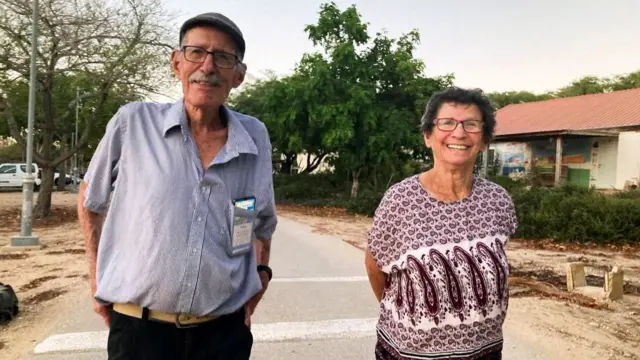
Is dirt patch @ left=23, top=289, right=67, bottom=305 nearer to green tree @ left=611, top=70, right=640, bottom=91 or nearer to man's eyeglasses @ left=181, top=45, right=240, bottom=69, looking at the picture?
man's eyeglasses @ left=181, top=45, right=240, bottom=69

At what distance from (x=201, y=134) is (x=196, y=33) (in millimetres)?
406

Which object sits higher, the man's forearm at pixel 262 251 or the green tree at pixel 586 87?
the green tree at pixel 586 87

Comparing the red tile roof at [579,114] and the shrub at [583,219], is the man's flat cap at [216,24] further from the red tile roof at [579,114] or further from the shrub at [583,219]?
the red tile roof at [579,114]

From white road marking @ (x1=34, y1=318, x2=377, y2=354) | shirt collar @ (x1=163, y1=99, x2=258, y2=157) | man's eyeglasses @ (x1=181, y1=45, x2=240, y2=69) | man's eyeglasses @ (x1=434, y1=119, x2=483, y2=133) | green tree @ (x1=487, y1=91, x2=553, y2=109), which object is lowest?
white road marking @ (x1=34, y1=318, x2=377, y2=354)

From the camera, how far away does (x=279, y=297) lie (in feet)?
20.3

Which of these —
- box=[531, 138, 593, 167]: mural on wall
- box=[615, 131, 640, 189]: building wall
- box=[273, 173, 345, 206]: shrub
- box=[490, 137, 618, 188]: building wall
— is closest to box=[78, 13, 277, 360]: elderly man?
box=[273, 173, 345, 206]: shrub

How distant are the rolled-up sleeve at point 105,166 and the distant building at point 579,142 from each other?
18.3 metres

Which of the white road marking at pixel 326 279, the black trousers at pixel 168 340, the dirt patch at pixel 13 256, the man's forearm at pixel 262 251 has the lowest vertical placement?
the dirt patch at pixel 13 256

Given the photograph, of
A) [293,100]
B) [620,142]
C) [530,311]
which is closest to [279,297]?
[530,311]

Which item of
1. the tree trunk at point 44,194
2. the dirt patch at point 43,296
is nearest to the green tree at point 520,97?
the tree trunk at point 44,194

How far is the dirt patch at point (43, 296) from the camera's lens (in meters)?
5.82

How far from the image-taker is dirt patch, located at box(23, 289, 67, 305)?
582 centimetres

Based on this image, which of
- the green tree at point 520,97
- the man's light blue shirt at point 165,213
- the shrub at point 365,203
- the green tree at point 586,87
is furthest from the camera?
the green tree at point 520,97

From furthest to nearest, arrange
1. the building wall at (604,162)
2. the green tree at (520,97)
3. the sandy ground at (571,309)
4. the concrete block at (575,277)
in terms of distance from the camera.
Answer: the green tree at (520,97)
the building wall at (604,162)
the concrete block at (575,277)
the sandy ground at (571,309)
